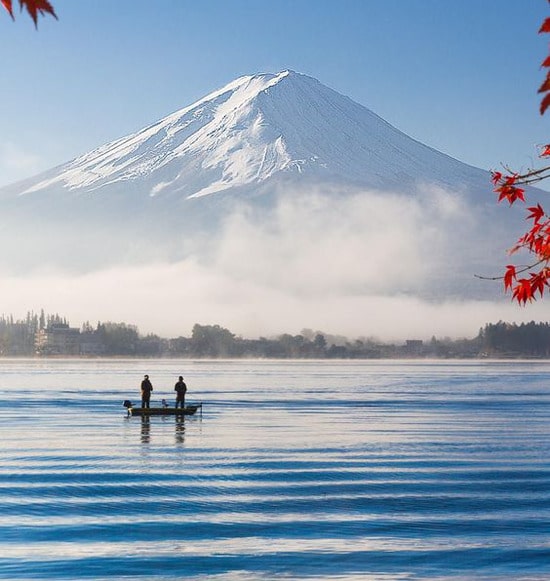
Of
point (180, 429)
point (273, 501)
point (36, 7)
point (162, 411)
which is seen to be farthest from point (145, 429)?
point (36, 7)

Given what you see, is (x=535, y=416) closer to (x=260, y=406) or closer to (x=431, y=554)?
(x=260, y=406)

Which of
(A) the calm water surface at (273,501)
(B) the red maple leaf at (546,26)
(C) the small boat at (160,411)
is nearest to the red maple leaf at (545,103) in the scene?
(B) the red maple leaf at (546,26)

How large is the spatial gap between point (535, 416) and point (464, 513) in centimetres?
4383

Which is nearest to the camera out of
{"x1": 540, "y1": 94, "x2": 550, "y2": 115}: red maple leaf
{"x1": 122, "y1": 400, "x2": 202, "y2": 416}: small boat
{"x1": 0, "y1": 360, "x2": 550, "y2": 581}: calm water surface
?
{"x1": 540, "y1": 94, "x2": 550, "y2": 115}: red maple leaf

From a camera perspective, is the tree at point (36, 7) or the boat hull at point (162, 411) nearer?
the tree at point (36, 7)

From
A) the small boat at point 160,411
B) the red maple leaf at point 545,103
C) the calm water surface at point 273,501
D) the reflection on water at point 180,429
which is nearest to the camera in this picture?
the red maple leaf at point 545,103

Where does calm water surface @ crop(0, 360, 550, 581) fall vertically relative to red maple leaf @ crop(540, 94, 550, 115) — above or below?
below

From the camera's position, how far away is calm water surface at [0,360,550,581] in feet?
67.5

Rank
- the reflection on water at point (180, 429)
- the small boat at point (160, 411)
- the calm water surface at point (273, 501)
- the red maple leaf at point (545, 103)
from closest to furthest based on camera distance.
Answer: the red maple leaf at point (545, 103)
the calm water surface at point (273, 501)
the reflection on water at point (180, 429)
the small boat at point (160, 411)

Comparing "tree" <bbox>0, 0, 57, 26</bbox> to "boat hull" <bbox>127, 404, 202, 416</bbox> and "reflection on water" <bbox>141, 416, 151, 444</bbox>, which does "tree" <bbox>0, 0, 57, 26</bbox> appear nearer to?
"reflection on water" <bbox>141, 416, 151, 444</bbox>

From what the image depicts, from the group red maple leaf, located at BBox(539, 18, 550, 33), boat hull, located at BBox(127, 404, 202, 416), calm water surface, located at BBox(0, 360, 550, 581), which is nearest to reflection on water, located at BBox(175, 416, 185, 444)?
calm water surface, located at BBox(0, 360, 550, 581)

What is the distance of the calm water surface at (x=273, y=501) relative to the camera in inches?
810

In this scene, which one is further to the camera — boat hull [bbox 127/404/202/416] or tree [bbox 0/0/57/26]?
boat hull [bbox 127/404/202/416]

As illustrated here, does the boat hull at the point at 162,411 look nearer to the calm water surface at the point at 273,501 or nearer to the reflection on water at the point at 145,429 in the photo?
the reflection on water at the point at 145,429
